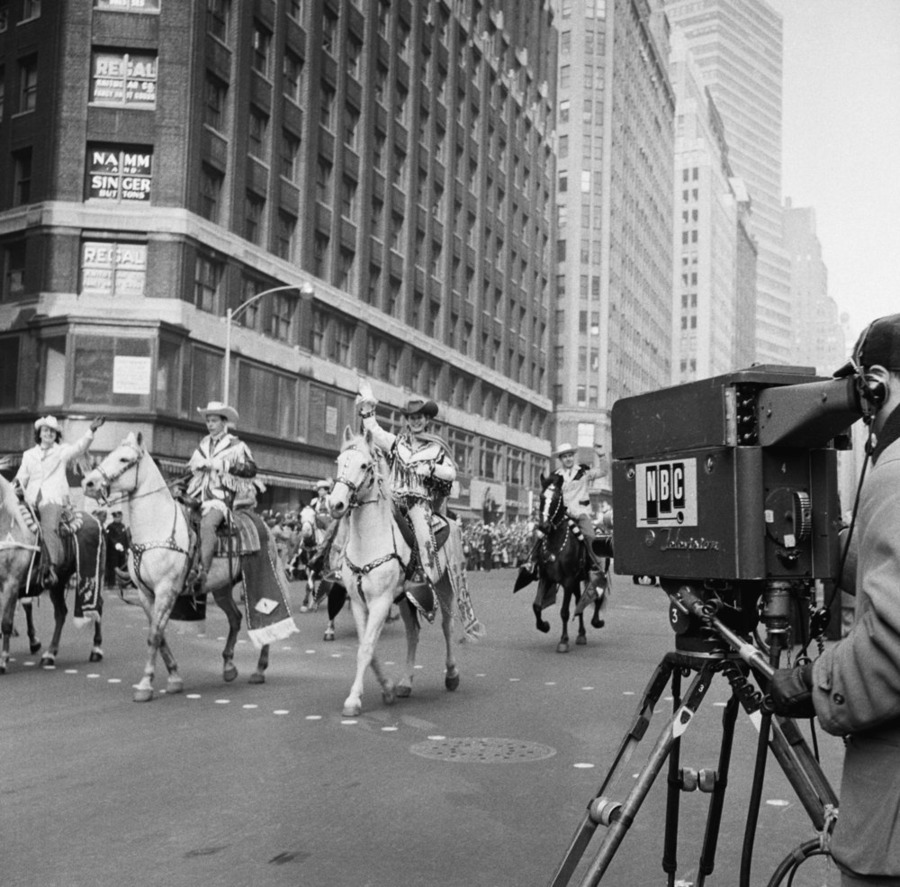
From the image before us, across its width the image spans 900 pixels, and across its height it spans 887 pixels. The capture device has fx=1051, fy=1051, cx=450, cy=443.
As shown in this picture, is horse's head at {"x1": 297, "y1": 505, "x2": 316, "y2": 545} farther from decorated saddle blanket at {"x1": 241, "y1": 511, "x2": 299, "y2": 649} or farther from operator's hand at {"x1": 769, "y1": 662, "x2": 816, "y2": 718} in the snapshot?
operator's hand at {"x1": 769, "y1": 662, "x2": 816, "y2": 718}

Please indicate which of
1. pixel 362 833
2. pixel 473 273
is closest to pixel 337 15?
pixel 473 273

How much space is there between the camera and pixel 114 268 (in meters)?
33.6

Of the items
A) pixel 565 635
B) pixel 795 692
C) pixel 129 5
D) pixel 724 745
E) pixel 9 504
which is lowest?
pixel 565 635

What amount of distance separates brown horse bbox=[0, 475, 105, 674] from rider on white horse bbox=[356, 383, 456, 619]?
427cm

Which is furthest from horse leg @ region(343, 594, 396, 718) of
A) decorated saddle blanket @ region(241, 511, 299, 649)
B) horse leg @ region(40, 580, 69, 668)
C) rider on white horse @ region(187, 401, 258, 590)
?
horse leg @ region(40, 580, 69, 668)

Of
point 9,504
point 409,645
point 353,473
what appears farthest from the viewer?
point 9,504

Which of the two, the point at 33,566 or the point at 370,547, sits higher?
the point at 370,547

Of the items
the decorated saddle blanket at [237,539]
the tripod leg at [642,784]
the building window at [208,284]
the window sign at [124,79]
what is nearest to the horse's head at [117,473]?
the decorated saddle blanket at [237,539]

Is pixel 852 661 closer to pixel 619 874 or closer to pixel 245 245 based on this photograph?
pixel 619 874

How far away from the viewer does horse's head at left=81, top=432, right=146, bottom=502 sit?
9625mm

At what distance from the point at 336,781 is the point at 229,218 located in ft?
107

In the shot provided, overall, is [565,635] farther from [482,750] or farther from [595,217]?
[595,217]

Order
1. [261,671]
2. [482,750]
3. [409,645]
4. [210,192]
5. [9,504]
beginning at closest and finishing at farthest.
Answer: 1. [482,750]
2. [409,645]
3. [261,671]
4. [9,504]
5. [210,192]

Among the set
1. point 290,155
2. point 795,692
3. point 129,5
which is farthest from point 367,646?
point 290,155
